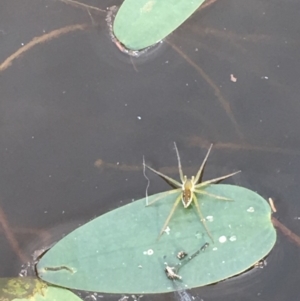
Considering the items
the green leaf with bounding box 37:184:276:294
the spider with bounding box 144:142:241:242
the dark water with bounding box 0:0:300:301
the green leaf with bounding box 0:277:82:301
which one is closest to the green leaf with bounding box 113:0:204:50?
the dark water with bounding box 0:0:300:301

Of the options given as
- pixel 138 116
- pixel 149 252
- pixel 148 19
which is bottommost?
pixel 149 252

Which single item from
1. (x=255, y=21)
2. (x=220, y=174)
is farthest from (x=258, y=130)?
(x=255, y=21)

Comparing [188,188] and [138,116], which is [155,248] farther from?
[138,116]

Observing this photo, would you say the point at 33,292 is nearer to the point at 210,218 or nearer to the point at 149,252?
the point at 149,252

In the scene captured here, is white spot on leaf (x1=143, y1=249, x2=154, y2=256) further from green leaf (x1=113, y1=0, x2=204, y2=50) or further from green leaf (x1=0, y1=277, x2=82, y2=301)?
green leaf (x1=113, y1=0, x2=204, y2=50)

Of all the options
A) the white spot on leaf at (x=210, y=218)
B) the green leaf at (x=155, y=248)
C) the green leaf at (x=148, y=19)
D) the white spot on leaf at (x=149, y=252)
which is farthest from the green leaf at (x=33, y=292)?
the green leaf at (x=148, y=19)

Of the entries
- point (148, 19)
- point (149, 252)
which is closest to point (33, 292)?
point (149, 252)

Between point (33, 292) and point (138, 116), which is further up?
point (138, 116)
